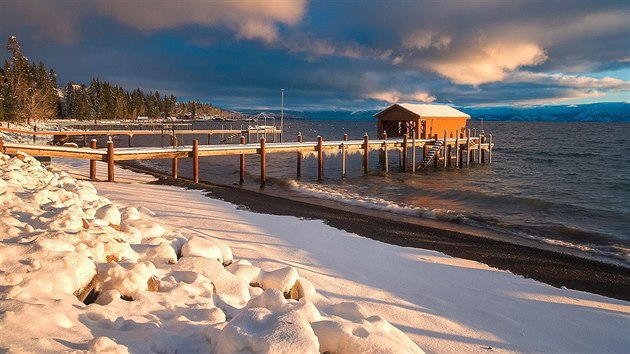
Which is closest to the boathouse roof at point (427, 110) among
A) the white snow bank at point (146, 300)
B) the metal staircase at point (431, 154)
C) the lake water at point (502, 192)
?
the metal staircase at point (431, 154)

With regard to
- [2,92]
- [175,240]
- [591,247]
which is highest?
[2,92]

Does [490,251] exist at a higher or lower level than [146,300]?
lower

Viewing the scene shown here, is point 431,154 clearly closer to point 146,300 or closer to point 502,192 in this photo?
point 502,192

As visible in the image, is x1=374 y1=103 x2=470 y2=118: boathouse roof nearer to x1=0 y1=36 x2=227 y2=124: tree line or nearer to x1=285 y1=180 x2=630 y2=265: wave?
x1=285 y1=180 x2=630 y2=265: wave

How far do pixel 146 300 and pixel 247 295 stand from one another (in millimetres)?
1280

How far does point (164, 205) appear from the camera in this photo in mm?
13367

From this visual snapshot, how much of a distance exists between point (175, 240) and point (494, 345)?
4.83 meters

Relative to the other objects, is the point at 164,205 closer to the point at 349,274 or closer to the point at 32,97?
the point at 349,274

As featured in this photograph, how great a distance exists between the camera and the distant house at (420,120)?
39406 millimetres

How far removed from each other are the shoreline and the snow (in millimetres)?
904

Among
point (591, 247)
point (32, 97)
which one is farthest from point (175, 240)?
point (32, 97)

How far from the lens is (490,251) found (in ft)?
37.4

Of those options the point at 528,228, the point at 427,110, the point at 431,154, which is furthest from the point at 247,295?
the point at 427,110

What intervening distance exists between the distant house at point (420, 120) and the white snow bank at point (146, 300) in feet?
114
